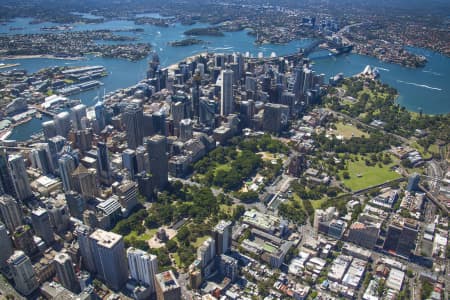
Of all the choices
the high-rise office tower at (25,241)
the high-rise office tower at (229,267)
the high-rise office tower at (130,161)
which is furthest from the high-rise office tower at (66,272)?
the high-rise office tower at (130,161)

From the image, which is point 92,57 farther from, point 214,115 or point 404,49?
point 404,49

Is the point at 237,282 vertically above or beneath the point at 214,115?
beneath

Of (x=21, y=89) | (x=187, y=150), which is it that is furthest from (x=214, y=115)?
(x=21, y=89)

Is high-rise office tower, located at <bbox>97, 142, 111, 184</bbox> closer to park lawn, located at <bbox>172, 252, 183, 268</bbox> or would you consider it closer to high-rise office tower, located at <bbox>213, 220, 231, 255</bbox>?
park lawn, located at <bbox>172, 252, 183, 268</bbox>

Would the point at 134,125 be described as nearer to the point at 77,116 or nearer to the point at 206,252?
the point at 77,116

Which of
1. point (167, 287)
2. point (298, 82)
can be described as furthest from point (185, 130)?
point (167, 287)

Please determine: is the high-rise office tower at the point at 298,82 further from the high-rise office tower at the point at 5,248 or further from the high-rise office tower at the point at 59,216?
the high-rise office tower at the point at 5,248
